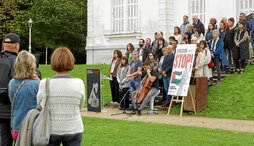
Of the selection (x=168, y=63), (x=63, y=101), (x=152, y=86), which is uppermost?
(x=168, y=63)

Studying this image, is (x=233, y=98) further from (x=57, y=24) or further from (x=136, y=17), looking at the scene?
(x=57, y=24)

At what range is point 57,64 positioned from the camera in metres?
5.17

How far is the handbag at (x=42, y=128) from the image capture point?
16.6 feet

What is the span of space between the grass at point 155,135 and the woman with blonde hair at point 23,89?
3.32 meters

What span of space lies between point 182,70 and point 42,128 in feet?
33.5

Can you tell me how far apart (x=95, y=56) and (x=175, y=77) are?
1611cm

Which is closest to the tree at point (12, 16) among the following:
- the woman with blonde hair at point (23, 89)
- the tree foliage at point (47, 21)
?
the tree foliage at point (47, 21)

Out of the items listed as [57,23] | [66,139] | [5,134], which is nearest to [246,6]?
[5,134]

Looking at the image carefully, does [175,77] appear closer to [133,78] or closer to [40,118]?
[133,78]

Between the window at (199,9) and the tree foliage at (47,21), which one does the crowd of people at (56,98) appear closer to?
the window at (199,9)

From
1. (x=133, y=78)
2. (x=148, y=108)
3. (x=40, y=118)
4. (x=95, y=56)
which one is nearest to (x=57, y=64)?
(x=40, y=118)

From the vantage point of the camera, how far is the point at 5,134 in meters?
6.41

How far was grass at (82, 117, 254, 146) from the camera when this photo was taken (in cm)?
915

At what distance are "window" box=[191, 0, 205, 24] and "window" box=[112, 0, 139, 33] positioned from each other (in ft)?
13.1
